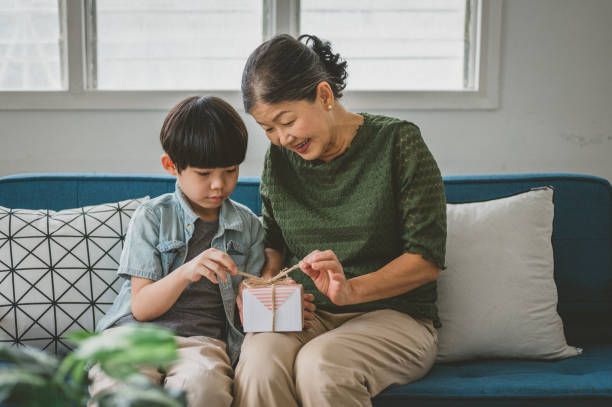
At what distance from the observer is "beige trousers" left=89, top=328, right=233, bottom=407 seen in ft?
3.52

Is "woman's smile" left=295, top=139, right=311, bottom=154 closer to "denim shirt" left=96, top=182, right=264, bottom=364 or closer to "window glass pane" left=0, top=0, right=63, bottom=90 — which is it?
"denim shirt" left=96, top=182, right=264, bottom=364

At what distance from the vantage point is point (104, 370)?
0.48 meters

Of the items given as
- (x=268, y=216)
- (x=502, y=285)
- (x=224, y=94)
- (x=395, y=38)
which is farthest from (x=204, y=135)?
(x=395, y=38)

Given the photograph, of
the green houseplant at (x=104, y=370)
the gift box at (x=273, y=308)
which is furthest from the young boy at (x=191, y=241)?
the green houseplant at (x=104, y=370)

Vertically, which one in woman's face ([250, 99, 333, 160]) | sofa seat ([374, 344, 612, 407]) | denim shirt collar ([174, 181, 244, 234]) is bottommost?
sofa seat ([374, 344, 612, 407])

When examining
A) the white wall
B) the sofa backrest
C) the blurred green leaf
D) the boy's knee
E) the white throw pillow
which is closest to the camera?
the blurred green leaf

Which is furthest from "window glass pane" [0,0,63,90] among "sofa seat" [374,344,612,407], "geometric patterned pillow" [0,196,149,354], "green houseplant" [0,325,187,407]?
"green houseplant" [0,325,187,407]

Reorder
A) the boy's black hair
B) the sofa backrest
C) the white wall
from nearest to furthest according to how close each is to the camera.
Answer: the boy's black hair → the sofa backrest → the white wall

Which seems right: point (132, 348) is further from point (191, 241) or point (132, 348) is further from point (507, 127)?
point (507, 127)

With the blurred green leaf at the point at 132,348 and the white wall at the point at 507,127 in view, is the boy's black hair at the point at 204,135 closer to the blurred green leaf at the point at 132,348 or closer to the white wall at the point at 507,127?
the blurred green leaf at the point at 132,348

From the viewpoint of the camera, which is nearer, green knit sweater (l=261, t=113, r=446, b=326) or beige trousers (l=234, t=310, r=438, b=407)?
beige trousers (l=234, t=310, r=438, b=407)

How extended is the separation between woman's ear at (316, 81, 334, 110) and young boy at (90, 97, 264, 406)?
21 centimetres

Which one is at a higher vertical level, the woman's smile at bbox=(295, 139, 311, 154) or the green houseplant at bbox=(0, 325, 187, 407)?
the woman's smile at bbox=(295, 139, 311, 154)

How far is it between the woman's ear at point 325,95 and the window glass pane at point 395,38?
44.4 inches
